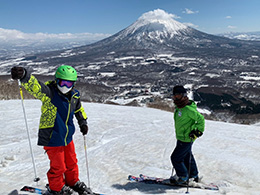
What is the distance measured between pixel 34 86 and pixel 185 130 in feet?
9.15

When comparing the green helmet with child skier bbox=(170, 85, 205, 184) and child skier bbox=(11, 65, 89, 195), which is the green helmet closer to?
child skier bbox=(11, 65, 89, 195)

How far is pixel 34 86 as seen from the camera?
9.53ft

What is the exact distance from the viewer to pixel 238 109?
2613 inches

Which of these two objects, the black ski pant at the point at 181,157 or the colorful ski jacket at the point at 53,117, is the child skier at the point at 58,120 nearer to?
the colorful ski jacket at the point at 53,117

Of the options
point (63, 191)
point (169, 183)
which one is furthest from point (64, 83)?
point (169, 183)

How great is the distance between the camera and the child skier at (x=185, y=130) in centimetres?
375

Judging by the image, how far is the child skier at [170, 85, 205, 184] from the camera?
12.3ft

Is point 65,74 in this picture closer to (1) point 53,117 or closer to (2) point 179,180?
(1) point 53,117

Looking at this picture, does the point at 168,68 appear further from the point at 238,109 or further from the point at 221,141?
the point at 221,141

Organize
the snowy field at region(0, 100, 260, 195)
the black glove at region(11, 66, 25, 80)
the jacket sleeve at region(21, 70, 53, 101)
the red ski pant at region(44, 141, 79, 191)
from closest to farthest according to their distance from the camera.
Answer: the black glove at region(11, 66, 25, 80), the jacket sleeve at region(21, 70, 53, 101), the red ski pant at region(44, 141, 79, 191), the snowy field at region(0, 100, 260, 195)

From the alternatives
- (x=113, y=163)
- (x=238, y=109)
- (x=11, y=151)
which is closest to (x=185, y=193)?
(x=113, y=163)

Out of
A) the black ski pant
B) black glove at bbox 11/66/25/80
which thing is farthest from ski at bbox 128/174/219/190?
black glove at bbox 11/66/25/80

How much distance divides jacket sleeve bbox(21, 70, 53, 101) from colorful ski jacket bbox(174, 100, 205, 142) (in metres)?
2.43

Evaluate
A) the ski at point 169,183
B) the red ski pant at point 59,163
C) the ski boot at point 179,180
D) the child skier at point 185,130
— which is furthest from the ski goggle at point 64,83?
the ski boot at point 179,180
